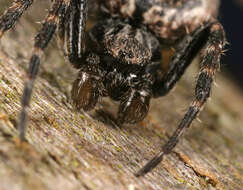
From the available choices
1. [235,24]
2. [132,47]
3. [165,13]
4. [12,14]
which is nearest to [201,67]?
[132,47]

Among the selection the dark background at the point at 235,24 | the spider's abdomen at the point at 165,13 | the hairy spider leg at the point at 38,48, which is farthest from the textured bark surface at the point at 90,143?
the dark background at the point at 235,24

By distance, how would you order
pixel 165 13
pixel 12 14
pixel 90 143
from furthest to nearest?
pixel 165 13, pixel 12 14, pixel 90 143

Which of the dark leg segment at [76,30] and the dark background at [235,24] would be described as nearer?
the dark leg segment at [76,30]

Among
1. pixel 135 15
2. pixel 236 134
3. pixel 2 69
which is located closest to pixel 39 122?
pixel 2 69

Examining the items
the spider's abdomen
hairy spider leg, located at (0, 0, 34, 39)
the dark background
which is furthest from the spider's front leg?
the dark background

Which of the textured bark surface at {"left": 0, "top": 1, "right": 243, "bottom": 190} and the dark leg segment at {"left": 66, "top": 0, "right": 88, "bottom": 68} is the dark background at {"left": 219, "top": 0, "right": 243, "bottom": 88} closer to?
the textured bark surface at {"left": 0, "top": 1, "right": 243, "bottom": 190}

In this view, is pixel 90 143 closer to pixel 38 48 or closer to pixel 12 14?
pixel 38 48

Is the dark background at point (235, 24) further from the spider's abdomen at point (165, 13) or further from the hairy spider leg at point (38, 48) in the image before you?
the hairy spider leg at point (38, 48)
